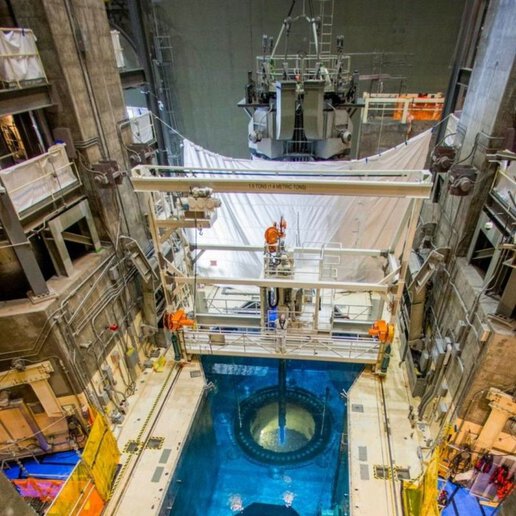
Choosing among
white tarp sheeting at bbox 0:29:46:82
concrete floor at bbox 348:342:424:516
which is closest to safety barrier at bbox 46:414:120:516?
concrete floor at bbox 348:342:424:516

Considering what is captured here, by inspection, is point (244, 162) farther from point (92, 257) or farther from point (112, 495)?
point (112, 495)

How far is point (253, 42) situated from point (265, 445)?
16.1 m

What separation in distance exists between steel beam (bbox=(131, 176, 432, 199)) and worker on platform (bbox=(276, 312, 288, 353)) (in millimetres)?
4161

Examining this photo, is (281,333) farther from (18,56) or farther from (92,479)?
(18,56)

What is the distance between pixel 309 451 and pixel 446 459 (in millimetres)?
3683

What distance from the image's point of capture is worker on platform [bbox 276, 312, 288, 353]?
1076cm

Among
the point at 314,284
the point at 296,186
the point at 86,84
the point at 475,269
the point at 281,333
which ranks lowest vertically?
the point at 281,333

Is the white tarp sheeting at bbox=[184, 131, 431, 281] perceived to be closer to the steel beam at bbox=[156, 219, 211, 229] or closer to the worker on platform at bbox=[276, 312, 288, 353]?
the worker on platform at bbox=[276, 312, 288, 353]

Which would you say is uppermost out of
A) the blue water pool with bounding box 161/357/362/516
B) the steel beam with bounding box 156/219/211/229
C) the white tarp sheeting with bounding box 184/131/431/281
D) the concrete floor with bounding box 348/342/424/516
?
the steel beam with bounding box 156/219/211/229

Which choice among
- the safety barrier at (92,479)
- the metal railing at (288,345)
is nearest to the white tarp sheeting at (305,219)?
the metal railing at (288,345)

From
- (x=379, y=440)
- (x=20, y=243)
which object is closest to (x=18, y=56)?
(x=20, y=243)

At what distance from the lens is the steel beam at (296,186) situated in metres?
8.30

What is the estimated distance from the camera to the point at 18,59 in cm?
766

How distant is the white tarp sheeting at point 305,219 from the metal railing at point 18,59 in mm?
6794
